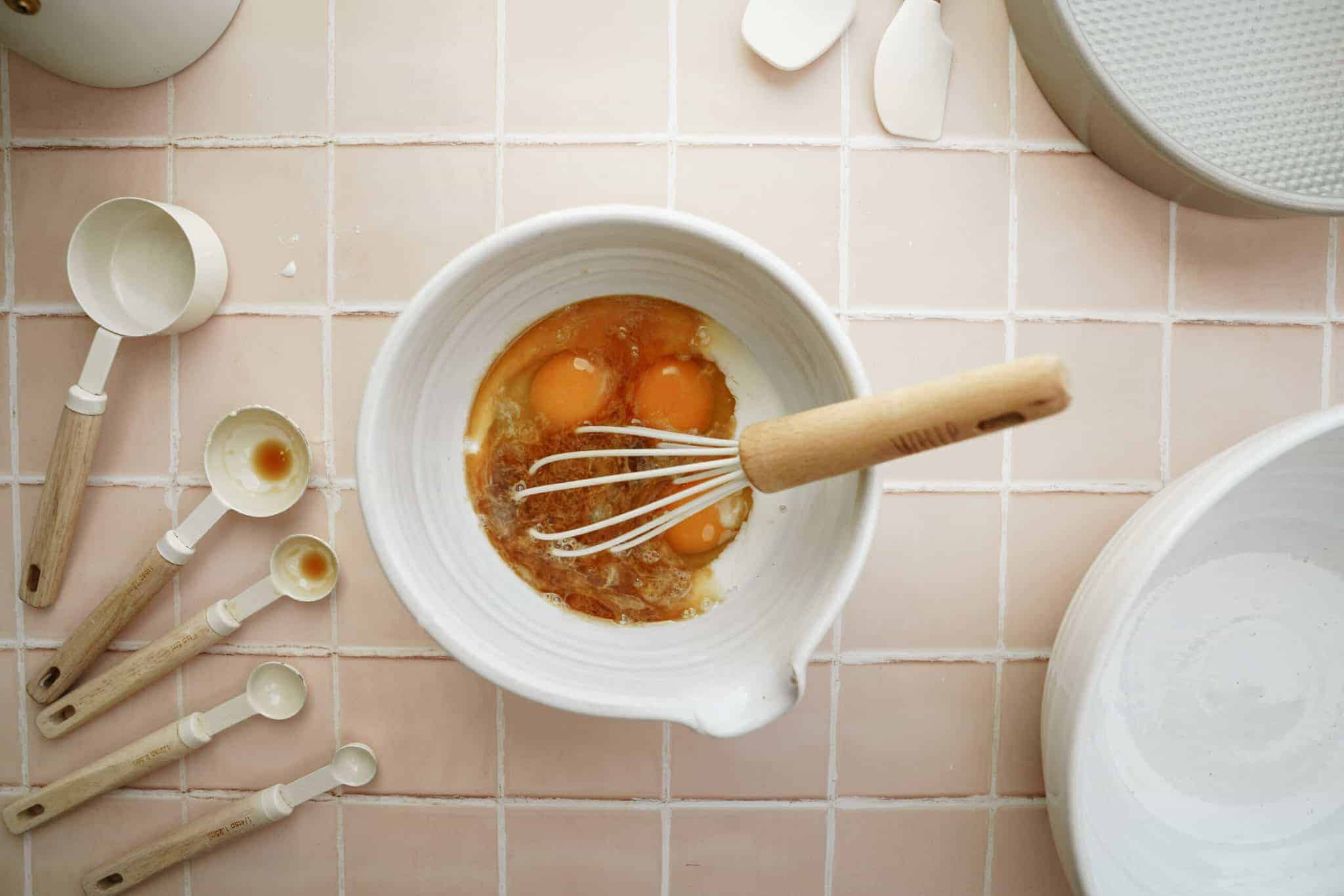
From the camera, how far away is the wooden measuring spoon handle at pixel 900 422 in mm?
315

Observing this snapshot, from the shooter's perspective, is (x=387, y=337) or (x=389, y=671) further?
(x=389, y=671)

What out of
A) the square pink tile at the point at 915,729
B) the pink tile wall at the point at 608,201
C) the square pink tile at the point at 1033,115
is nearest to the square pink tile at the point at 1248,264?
the pink tile wall at the point at 608,201

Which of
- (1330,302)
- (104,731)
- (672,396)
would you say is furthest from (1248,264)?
(104,731)

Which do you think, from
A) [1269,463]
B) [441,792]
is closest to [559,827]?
[441,792]

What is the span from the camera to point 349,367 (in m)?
0.58

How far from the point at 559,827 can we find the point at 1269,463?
0.58 metres

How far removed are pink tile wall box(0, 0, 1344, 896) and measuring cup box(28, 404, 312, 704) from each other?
2 cm

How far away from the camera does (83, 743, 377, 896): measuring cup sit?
591 millimetres

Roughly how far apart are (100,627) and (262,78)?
430 millimetres

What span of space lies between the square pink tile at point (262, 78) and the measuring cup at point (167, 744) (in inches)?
16.1

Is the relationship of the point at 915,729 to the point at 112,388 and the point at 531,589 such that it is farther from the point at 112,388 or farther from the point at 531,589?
the point at 112,388

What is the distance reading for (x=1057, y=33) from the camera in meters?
0.51

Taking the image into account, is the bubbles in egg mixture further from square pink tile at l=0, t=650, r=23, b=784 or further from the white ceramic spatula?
square pink tile at l=0, t=650, r=23, b=784

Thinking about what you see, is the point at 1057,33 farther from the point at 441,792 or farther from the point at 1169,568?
the point at 441,792
